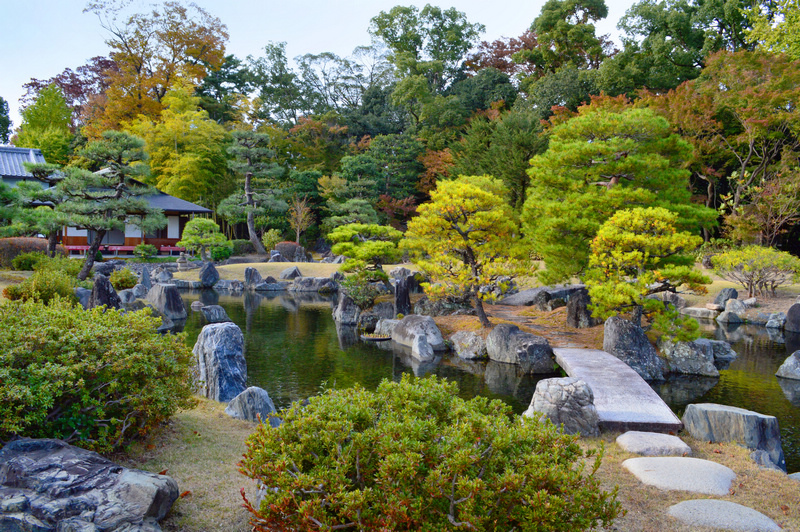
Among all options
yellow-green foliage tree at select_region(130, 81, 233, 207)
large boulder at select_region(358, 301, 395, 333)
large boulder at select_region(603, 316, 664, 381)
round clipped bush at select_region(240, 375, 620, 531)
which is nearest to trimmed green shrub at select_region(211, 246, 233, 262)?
yellow-green foliage tree at select_region(130, 81, 233, 207)

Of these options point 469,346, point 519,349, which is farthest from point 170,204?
point 519,349

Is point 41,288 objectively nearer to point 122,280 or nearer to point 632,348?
point 122,280

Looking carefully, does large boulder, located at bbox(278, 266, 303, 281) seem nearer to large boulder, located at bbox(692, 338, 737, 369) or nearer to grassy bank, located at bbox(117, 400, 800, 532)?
large boulder, located at bbox(692, 338, 737, 369)

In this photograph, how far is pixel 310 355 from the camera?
1100cm

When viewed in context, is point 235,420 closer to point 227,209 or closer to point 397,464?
point 397,464

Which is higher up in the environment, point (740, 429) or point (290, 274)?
point (290, 274)

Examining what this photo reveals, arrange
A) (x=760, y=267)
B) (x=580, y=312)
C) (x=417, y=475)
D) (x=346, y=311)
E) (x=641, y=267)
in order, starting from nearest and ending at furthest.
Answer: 1. (x=417, y=475)
2. (x=641, y=267)
3. (x=580, y=312)
4. (x=346, y=311)
5. (x=760, y=267)

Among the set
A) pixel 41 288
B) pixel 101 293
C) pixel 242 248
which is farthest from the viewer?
pixel 242 248

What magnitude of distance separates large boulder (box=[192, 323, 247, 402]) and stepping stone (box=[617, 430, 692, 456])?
15.8 feet

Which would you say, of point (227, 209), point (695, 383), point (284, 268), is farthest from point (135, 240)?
point (695, 383)

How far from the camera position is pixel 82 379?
3.84 meters

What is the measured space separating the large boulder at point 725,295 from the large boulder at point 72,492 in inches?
751

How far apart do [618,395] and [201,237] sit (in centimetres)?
2298

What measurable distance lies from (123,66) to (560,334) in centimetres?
3753
